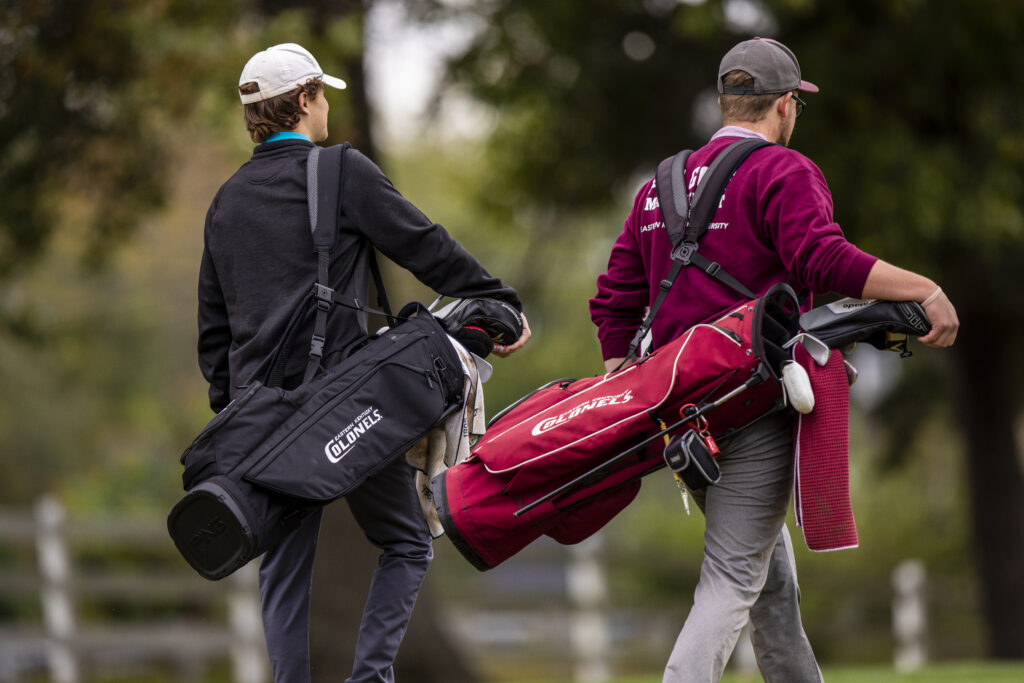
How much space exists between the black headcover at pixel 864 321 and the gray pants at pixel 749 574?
29cm

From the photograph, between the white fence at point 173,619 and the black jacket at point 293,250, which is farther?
the white fence at point 173,619

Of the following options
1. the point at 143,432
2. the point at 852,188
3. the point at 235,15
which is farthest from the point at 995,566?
the point at 143,432

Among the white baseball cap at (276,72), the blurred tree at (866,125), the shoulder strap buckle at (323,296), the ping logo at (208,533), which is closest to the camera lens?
the ping logo at (208,533)

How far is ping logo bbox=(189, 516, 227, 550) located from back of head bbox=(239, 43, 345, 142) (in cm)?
122

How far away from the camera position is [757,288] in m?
3.90

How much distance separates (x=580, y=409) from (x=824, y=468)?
0.70m

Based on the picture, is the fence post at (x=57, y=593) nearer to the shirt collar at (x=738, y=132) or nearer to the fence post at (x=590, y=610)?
the fence post at (x=590, y=610)

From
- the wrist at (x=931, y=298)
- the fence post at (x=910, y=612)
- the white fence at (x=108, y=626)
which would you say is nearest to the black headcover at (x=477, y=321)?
the wrist at (x=931, y=298)

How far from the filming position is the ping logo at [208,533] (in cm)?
374

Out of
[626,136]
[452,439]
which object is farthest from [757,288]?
[626,136]

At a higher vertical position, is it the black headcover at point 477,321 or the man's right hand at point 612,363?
the black headcover at point 477,321

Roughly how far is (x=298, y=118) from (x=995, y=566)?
34.3ft

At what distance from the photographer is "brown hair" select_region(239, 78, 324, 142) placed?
4109 millimetres

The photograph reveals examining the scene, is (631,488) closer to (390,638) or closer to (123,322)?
(390,638)
